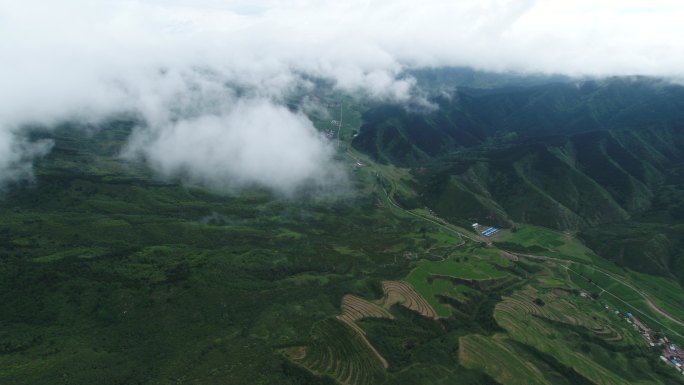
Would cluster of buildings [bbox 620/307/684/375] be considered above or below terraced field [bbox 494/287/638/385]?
below

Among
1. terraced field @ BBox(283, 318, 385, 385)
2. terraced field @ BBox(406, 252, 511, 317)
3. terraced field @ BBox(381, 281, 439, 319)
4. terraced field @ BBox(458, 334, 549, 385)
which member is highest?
terraced field @ BBox(406, 252, 511, 317)

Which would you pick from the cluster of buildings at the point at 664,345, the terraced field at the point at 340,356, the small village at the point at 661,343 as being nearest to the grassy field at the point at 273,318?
the terraced field at the point at 340,356

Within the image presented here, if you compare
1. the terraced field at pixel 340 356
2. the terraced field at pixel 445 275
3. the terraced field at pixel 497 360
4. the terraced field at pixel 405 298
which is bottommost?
the terraced field at pixel 340 356

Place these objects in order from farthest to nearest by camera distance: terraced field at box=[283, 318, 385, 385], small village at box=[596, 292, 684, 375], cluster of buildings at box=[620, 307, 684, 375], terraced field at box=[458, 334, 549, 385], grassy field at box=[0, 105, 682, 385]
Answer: small village at box=[596, 292, 684, 375] < cluster of buildings at box=[620, 307, 684, 375] < terraced field at box=[458, 334, 549, 385] < terraced field at box=[283, 318, 385, 385] < grassy field at box=[0, 105, 682, 385]

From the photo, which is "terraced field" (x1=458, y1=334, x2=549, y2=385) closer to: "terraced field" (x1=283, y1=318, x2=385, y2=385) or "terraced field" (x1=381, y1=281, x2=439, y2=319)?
"terraced field" (x1=381, y1=281, x2=439, y2=319)

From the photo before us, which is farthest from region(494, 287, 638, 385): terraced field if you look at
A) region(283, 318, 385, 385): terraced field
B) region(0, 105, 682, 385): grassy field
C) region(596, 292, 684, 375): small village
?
region(283, 318, 385, 385): terraced field

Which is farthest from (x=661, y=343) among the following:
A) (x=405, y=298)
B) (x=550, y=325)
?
(x=405, y=298)

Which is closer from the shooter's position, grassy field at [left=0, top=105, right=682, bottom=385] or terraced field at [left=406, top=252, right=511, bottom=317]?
grassy field at [left=0, top=105, right=682, bottom=385]

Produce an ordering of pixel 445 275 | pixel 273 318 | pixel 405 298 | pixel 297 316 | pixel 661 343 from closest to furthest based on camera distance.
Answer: pixel 273 318, pixel 297 316, pixel 661 343, pixel 405 298, pixel 445 275

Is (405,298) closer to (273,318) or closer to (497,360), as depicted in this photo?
(497,360)

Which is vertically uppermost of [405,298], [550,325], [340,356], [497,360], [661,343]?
[550,325]

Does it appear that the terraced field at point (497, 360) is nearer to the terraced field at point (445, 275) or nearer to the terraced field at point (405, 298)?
the terraced field at point (445, 275)

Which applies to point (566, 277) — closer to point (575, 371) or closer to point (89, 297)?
point (575, 371)

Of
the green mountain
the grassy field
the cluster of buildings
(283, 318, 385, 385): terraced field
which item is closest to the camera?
the grassy field
